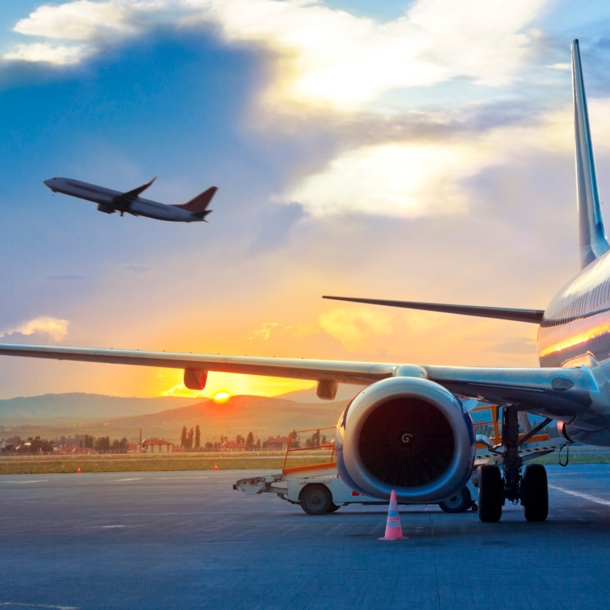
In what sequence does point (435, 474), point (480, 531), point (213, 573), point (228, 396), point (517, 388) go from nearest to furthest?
point (213, 573) < point (435, 474) < point (517, 388) < point (480, 531) < point (228, 396)

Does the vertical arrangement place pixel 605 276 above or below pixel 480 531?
above

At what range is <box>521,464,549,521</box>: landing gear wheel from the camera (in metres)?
17.0

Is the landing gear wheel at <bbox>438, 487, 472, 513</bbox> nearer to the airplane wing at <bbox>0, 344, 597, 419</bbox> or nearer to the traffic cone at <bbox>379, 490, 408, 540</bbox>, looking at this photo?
the airplane wing at <bbox>0, 344, 597, 419</bbox>

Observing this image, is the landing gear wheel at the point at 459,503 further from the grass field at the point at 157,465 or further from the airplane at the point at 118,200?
the airplane at the point at 118,200

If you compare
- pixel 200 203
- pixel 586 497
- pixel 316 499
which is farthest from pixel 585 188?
pixel 200 203

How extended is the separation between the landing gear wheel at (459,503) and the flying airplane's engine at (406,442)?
7.77 meters

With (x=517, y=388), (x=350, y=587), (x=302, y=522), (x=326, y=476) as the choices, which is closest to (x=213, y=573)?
(x=350, y=587)

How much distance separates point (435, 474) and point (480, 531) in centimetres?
273

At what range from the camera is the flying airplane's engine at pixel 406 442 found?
13469mm

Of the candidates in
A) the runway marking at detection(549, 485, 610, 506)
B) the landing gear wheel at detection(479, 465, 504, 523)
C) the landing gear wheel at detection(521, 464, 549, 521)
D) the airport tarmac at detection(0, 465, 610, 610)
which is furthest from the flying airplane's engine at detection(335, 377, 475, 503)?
the runway marking at detection(549, 485, 610, 506)

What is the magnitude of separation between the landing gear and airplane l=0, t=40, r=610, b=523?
0.02 metres

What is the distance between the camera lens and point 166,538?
50.3ft

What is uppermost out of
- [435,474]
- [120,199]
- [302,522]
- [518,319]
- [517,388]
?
[120,199]

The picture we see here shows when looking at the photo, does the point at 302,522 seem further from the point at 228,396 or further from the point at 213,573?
the point at 213,573
